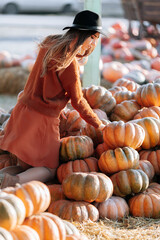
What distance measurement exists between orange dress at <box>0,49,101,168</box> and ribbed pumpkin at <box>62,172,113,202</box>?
511 millimetres

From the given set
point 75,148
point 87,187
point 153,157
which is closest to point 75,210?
point 87,187

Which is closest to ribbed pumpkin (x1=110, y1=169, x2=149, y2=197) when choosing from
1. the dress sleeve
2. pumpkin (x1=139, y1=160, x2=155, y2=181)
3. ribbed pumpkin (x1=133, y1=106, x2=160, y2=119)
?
pumpkin (x1=139, y1=160, x2=155, y2=181)

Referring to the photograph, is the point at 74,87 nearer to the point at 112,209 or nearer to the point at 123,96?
the point at 112,209

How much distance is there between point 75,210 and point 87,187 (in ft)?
0.63

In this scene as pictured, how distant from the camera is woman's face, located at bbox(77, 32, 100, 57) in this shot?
131 inches

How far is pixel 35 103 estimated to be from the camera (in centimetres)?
347

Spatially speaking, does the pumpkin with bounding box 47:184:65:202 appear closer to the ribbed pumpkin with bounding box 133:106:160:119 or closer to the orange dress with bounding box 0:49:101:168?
the orange dress with bounding box 0:49:101:168

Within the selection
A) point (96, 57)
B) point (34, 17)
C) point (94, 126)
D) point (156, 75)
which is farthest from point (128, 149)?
point (34, 17)

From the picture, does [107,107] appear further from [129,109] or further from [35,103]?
[35,103]

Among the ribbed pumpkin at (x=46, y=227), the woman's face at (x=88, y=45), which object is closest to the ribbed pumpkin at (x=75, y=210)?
the ribbed pumpkin at (x=46, y=227)

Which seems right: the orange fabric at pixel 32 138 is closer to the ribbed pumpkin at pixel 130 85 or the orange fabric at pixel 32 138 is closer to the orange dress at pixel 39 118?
the orange dress at pixel 39 118

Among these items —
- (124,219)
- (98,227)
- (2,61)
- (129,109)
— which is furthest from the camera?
(2,61)

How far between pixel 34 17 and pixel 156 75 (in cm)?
1605

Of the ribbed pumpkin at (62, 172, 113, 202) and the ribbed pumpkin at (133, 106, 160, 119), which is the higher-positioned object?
the ribbed pumpkin at (133, 106, 160, 119)
